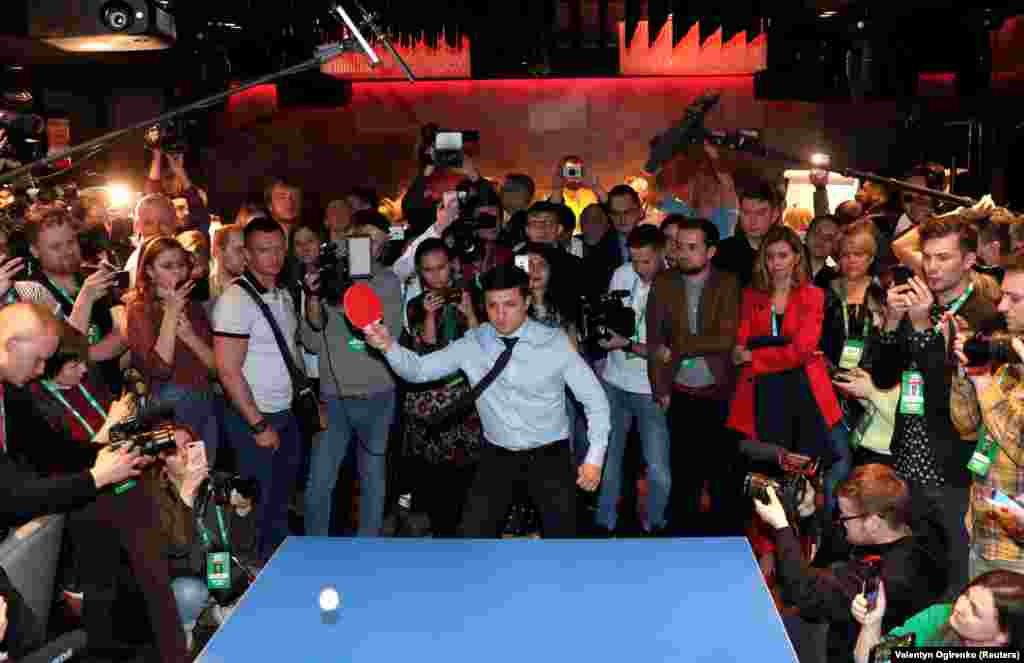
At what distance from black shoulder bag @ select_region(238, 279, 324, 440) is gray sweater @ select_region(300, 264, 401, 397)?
0.36 ft

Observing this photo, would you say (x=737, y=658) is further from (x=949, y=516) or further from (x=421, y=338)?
(x=421, y=338)

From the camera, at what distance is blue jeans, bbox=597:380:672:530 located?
217 inches

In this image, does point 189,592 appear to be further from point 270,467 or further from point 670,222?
point 670,222

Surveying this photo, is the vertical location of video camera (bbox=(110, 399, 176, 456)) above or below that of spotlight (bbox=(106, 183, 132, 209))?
below

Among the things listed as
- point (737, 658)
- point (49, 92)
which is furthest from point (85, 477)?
point (49, 92)

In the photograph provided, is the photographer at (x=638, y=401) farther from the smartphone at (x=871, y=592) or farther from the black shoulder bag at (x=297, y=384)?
the smartphone at (x=871, y=592)

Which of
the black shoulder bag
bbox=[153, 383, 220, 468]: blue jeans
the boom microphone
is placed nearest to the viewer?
the black shoulder bag

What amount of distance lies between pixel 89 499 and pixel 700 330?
9.39 ft

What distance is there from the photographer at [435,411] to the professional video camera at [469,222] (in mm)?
494

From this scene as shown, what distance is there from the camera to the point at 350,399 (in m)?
5.32

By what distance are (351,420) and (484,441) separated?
0.86 metres

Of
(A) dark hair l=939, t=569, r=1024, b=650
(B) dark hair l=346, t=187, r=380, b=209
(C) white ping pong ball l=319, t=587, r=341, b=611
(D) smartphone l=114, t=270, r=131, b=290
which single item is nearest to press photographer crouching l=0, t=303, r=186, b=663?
(C) white ping pong ball l=319, t=587, r=341, b=611

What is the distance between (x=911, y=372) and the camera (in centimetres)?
425

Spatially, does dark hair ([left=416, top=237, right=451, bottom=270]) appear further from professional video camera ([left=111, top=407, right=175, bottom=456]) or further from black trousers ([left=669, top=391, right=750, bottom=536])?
professional video camera ([left=111, top=407, right=175, bottom=456])
